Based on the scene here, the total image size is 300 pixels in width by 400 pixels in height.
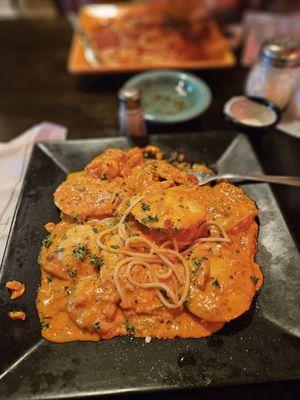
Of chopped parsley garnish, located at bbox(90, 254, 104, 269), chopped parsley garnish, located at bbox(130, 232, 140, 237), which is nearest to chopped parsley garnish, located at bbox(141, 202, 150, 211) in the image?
chopped parsley garnish, located at bbox(130, 232, 140, 237)

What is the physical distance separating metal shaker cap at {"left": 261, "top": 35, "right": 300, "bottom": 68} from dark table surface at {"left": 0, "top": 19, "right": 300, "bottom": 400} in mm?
636

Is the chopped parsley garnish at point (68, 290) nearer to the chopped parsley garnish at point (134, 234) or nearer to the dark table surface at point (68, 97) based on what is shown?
the chopped parsley garnish at point (134, 234)

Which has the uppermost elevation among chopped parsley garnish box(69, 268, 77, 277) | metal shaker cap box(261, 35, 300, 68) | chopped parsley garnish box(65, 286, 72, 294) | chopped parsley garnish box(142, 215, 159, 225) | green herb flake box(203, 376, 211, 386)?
metal shaker cap box(261, 35, 300, 68)

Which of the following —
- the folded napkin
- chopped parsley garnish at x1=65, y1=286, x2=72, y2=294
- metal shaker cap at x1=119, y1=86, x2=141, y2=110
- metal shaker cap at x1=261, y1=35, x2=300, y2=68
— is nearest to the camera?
chopped parsley garnish at x1=65, y1=286, x2=72, y2=294

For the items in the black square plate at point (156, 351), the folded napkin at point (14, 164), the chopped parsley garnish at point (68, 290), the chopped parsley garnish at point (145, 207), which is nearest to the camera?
the black square plate at point (156, 351)

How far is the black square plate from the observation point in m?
1.87

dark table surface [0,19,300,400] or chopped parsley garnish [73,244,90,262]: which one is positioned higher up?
chopped parsley garnish [73,244,90,262]

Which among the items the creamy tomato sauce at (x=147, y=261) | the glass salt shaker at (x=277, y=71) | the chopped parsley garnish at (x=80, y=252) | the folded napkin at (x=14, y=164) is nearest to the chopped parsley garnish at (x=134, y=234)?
the creamy tomato sauce at (x=147, y=261)

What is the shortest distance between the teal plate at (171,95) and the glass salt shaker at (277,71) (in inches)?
19.5

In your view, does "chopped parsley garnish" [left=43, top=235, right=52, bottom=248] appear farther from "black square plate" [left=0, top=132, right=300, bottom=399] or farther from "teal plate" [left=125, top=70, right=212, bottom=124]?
"teal plate" [left=125, top=70, right=212, bottom=124]

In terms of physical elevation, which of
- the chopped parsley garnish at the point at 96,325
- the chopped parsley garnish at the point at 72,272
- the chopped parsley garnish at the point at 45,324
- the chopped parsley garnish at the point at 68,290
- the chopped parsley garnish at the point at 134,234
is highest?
the chopped parsley garnish at the point at 134,234

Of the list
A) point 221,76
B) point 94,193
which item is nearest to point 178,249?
point 94,193

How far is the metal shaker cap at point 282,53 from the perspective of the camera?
3424 mm

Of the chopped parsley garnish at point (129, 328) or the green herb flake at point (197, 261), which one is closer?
the chopped parsley garnish at point (129, 328)
